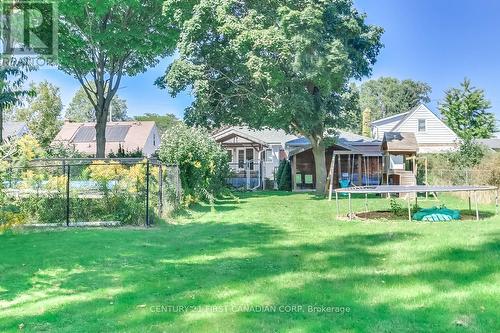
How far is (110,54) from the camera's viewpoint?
23750mm

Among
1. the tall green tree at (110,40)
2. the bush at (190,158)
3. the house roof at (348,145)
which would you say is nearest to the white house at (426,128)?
the house roof at (348,145)

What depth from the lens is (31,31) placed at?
1554 centimetres

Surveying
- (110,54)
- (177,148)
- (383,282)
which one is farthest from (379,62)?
(383,282)

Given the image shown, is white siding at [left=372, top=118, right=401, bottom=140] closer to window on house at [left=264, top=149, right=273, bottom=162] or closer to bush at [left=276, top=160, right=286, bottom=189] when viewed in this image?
window on house at [left=264, top=149, right=273, bottom=162]

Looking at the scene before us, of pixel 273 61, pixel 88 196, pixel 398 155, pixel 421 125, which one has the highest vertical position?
pixel 273 61

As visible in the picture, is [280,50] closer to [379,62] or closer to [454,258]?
[379,62]

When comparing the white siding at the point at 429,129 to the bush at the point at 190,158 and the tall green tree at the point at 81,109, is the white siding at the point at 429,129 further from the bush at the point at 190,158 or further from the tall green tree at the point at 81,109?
the tall green tree at the point at 81,109

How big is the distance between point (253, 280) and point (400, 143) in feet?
68.0

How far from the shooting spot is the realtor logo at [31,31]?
13.2 m

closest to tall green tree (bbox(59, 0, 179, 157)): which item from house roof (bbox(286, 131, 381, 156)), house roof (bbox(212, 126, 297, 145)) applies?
house roof (bbox(212, 126, 297, 145))

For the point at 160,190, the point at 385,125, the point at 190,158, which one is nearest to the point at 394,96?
the point at 385,125

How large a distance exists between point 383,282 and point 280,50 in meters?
A: 15.4

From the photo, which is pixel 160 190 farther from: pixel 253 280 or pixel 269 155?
pixel 269 155

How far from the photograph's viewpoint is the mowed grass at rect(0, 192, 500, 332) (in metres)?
4.14
